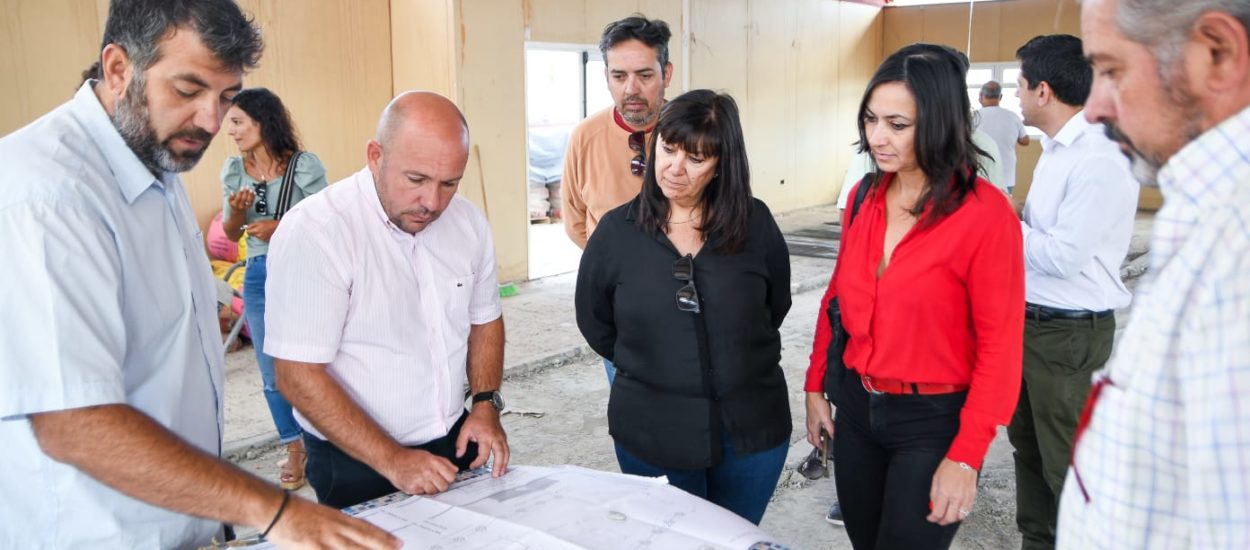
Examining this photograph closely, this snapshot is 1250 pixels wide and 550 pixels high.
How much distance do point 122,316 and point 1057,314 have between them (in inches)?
104

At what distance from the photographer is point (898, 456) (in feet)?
6.75

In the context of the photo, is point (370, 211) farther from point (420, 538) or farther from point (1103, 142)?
point (1103, 142)

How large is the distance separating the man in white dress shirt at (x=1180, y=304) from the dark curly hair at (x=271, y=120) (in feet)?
11.3

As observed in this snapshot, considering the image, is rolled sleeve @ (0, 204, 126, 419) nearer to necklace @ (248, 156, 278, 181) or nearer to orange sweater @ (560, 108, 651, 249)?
orange sweater @ (560, 108, 651, 249)

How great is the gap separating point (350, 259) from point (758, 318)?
3.31 feet

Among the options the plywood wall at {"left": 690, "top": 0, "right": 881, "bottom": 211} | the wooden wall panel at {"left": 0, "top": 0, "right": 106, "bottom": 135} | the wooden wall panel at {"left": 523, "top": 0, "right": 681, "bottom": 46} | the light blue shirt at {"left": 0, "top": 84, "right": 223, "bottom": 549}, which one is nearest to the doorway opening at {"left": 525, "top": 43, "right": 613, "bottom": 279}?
the plywood wall at {"left": 690, "top": 0, "right": 881, "bottom": 211}

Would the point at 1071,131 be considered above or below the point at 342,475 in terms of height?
above

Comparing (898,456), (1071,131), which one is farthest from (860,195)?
(1071,131)

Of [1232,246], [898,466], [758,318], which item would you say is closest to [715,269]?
[758,318]

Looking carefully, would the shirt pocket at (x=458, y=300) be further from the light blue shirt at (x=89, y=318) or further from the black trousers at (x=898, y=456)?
the black trousers at (x=898, y=456)

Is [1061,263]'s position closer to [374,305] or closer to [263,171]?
[374,305]

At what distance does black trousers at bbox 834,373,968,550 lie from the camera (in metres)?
2.00

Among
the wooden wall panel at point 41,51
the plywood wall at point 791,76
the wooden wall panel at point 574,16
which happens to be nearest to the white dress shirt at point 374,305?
the wooden wall panel at point 41,51

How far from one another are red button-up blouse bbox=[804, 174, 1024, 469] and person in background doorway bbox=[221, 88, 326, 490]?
8.94 feet
